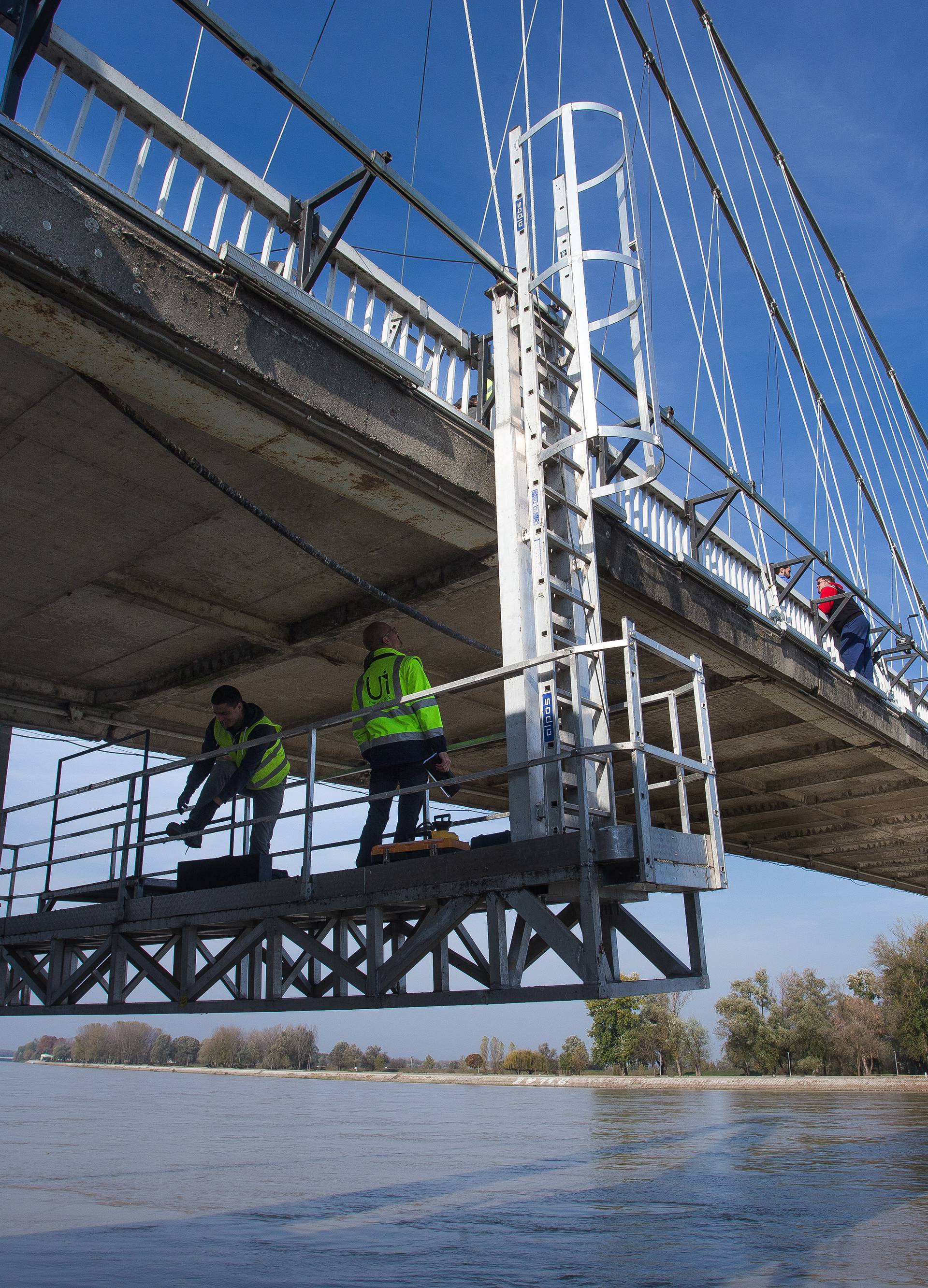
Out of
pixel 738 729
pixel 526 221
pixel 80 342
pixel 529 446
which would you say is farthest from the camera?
pixel 738 729

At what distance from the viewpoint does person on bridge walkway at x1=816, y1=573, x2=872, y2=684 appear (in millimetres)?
13555

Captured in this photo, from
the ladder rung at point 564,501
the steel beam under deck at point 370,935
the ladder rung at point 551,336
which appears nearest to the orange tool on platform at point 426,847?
the steel beam under deck at point 370,935

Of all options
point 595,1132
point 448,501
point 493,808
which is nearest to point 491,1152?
point 595,1132

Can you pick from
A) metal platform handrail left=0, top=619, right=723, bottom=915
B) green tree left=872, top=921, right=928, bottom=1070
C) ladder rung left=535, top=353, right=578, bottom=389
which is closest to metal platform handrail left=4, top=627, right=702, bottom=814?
metal platform handrail left=0, top=619, right=723, bottom=915

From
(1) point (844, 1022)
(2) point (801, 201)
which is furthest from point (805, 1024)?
(2) point (801, 201)

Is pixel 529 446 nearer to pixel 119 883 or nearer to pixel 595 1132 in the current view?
pixel 119 883

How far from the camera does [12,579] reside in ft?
30.3

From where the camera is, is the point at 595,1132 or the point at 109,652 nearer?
the point at 109,652

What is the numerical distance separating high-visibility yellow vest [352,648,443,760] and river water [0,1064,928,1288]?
3004mm

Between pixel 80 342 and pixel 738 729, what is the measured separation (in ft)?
37.3

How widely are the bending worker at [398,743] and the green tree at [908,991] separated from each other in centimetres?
4716

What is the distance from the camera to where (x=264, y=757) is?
25.6ft

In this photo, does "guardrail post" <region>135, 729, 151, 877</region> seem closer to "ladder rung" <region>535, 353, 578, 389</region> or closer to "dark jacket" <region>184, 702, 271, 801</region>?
"dark jacket" <region>184, 702, 271, 801</region>

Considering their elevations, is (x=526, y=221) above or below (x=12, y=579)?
above
